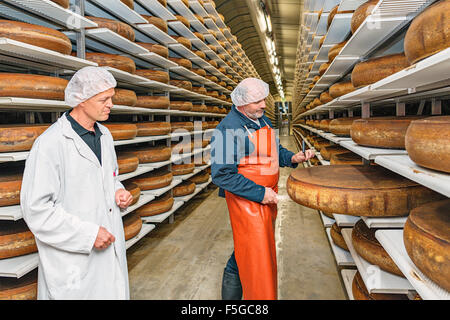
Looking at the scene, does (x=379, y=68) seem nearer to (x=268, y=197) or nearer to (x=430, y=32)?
(x=430, y=32)

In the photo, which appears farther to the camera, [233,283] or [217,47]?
[217,47]

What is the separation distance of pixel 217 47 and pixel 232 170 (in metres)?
5.08

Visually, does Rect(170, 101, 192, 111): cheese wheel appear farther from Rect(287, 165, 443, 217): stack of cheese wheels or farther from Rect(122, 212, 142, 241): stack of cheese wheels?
Rect(287, 165, 443, 217): stack of cheese wheels

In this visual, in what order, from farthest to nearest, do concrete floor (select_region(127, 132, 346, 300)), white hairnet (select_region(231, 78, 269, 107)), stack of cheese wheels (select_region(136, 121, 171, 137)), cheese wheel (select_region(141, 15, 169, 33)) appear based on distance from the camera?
cheese wheel (select_region(141, 15, 169, 33)) < stack of cheese wheels (select_region(136, 121, 171, 137)) < concrete floor (select_region(127, 132, 346, 300)) < white hairnet (select_region(231, 78, 269, 107))

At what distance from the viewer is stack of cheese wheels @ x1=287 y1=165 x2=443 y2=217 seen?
1.36 metres

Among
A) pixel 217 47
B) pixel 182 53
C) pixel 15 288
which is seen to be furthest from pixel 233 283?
pixel 217 47

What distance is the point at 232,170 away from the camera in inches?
67.4

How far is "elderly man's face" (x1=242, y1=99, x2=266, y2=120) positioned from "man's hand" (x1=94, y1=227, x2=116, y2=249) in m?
1.01

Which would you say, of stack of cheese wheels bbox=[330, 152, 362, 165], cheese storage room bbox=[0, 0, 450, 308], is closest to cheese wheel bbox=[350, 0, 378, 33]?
cheese storage room bbox=[0, 0, 450, 308]

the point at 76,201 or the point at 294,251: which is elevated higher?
the point at 76,201

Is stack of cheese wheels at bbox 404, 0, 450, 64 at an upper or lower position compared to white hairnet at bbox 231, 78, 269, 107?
upper

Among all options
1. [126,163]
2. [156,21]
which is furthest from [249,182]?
[156,21]

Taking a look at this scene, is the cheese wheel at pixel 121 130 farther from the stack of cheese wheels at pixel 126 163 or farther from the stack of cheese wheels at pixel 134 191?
the stack of cheese wheels at pixel 134 191
